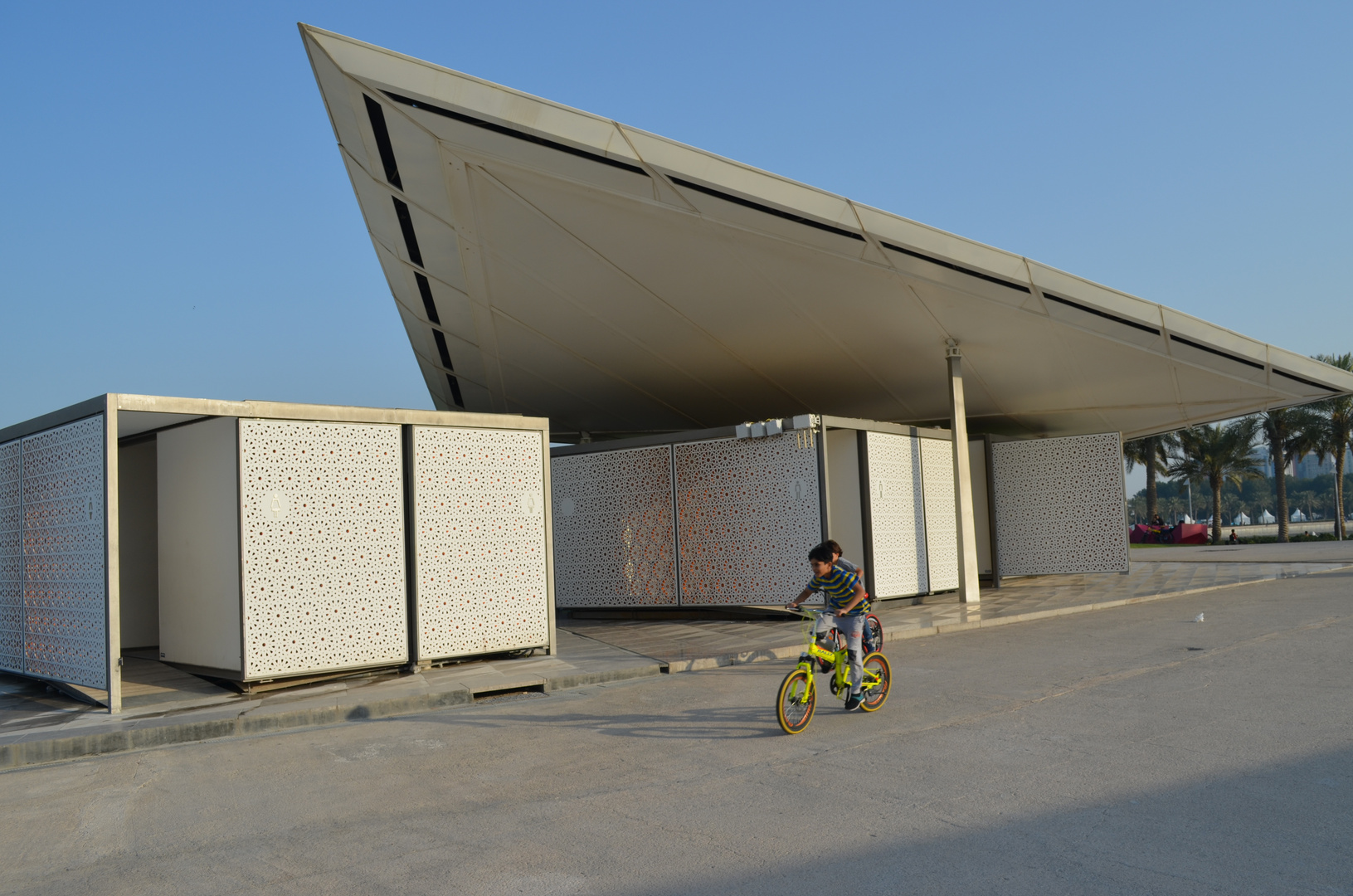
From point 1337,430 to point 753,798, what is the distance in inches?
1710

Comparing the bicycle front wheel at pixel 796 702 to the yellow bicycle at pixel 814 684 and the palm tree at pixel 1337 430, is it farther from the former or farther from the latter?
the palm tree at pixel 1337 430

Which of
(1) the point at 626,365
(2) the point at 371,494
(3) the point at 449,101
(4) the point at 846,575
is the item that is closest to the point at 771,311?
(1) the point at 626,365

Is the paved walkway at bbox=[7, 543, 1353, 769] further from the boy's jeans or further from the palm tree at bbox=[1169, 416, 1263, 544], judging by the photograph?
the palm tree at bbox=[1169, 416, 1263, 544]

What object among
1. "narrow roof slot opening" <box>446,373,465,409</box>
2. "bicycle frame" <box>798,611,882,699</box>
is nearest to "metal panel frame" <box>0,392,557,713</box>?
"bicycle frame" <box>798,611,882,699</box>

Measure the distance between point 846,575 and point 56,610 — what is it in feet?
26.5

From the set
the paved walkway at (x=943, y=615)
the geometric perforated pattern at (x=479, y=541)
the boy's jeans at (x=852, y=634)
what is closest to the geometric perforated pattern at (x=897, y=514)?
the paved walkway at (x=943, y=615)

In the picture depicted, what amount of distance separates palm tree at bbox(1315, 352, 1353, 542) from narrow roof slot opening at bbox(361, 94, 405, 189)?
39443 millimetres

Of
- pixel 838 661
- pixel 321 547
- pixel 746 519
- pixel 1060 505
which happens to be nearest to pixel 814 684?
pixel 838 661

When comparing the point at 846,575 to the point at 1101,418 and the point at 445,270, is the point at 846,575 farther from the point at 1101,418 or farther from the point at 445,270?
the point at 1101,418

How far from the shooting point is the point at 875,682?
24.8ft

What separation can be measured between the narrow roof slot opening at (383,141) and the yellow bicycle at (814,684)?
811 centimetres

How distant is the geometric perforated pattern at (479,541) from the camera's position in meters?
10.8

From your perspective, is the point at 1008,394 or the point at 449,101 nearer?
the point at 449,101

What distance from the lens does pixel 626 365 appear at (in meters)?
19.9
